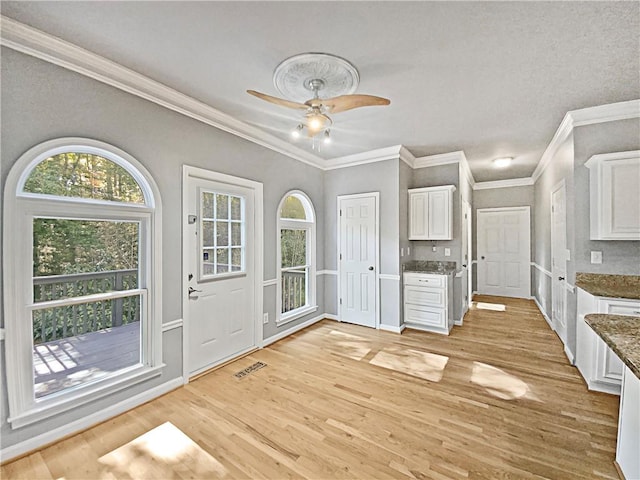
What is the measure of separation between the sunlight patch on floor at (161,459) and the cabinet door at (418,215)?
12.5ft

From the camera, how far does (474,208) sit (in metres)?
6.98

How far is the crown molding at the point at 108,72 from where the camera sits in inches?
70.4

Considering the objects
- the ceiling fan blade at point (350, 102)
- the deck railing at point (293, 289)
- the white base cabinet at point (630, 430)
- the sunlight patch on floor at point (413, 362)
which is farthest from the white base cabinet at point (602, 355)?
the deck railing at point (293, 289)

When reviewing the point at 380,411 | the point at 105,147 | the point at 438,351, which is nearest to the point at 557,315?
the point at 438,351

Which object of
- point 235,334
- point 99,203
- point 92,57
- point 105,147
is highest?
point 92,57

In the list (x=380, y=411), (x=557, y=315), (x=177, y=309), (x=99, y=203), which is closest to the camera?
(x=99, y=203)

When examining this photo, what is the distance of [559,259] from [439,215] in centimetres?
165

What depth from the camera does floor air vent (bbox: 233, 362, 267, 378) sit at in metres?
2.91

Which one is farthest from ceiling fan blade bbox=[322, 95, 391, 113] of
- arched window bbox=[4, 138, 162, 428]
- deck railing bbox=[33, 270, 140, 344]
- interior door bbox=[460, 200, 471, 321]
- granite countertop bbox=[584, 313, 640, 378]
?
interior door bbox=[460, 200, 471, 321]

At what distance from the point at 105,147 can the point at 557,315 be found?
18.7 ft

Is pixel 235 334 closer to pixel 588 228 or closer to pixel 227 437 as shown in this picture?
pixel 227 437

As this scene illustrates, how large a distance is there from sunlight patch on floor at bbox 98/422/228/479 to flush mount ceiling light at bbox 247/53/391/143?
2473mm

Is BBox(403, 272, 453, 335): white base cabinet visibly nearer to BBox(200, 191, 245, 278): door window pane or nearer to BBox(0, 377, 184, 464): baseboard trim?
BBox(200, 191, 245, 278): door window pane

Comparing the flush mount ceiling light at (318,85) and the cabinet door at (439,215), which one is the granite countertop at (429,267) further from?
the flush mount ceiling light at (318,85)
